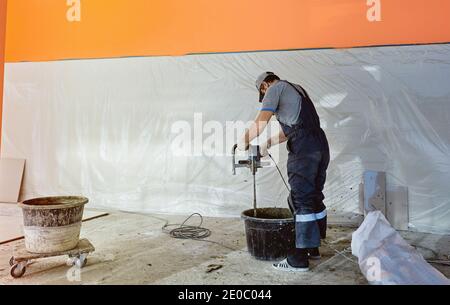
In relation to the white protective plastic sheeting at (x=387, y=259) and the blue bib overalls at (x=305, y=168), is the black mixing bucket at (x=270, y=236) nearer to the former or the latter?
the blue bib overalls at (x=305, y=168)

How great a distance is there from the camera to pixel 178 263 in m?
2.20

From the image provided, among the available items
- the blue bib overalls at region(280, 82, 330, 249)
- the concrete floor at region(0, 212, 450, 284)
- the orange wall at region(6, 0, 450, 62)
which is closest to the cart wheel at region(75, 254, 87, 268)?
the concrete floor at region(0, 212, 450, 284)

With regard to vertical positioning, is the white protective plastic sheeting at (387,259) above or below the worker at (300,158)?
below

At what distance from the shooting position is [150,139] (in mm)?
3744

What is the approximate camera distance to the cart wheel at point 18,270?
196 cm

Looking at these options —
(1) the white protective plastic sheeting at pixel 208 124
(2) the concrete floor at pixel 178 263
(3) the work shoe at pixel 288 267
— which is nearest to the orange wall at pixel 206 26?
(1) the white protective plastic sheeting at pixel 208 124

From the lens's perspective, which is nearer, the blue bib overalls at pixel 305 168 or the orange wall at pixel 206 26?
the blue bib overalls at pixel 305 168

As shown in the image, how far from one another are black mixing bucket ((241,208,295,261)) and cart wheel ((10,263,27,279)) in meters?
1.37

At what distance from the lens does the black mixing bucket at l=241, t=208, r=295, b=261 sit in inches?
84.5

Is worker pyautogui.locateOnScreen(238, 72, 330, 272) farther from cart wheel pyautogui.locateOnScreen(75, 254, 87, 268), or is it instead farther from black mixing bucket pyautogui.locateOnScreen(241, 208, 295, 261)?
cart wheel pyautogui.locateOnScreen(75, 254, 87, 268)

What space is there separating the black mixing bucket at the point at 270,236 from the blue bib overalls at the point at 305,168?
15 cm

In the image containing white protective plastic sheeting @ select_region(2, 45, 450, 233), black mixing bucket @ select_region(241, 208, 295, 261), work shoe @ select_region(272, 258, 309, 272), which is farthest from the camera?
white protective plastic sheeting @ select_region(2, 45, 450, 233)
